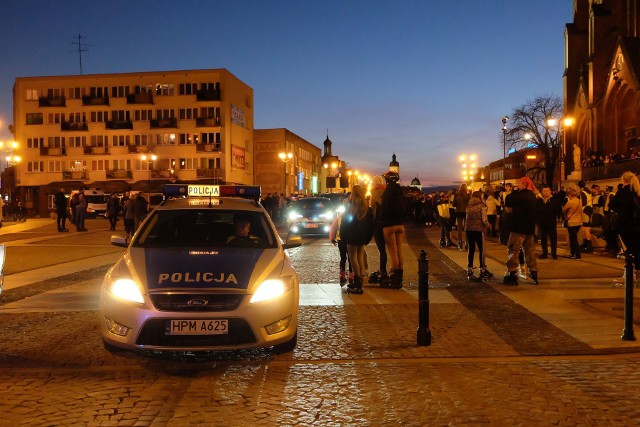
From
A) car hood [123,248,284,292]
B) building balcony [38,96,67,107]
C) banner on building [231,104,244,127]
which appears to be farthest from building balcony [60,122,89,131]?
car hood [123,248,284,292]

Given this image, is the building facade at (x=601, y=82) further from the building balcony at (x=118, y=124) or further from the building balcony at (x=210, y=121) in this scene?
the building balcony at (x=118, y=124)

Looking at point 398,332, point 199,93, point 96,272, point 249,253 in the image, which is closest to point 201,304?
point 249,253

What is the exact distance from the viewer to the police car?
19.8ft

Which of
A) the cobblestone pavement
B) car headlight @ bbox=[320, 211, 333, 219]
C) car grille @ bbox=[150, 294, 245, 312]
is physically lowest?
the cobblestone pavement

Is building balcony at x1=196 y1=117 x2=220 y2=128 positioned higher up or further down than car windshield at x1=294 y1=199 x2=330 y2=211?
higher up

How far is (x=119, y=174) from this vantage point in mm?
73125

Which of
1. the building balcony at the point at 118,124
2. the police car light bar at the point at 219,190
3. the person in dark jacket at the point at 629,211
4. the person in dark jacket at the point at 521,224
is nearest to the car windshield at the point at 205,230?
the police car light bar at the point at 219,190

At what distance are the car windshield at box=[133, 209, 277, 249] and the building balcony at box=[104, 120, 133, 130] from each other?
6770cm

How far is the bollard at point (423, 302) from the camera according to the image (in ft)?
24.5

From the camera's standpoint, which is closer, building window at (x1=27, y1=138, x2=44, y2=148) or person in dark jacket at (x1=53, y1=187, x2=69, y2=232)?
person in dark jacket at (x1=53, y1=187, x2=69, y2=232)

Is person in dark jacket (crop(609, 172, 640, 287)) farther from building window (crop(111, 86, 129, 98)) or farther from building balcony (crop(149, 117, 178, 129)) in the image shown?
building window (crop(111, 86, 129, 98))

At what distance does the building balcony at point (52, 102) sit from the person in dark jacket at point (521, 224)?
6975 cm

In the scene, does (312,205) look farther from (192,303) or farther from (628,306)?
(192,303)

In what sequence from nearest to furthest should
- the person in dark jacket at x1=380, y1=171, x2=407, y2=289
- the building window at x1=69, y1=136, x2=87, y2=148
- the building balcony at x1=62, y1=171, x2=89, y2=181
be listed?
1. the person in dark jacket at x1=380, y1=171, x2=407, y2=289
2. the building balcony at x1=62, y1=171, x2=89, y2=181
3. the building window at x1=69, y1=136, x2=87, y2=148
